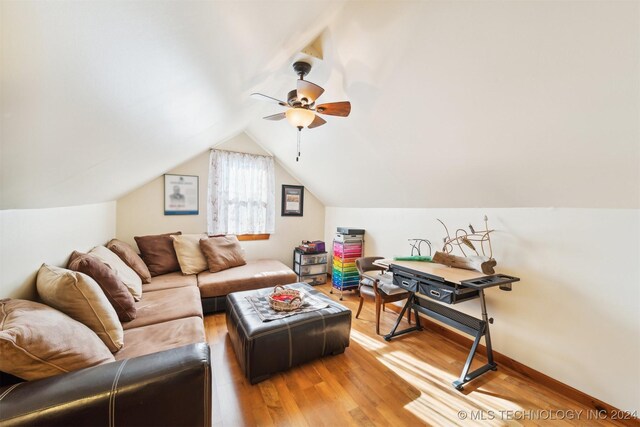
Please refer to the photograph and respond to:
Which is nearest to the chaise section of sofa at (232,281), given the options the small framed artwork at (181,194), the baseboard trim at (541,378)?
the small framed artwork at (181,194)

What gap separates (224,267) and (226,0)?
9.33 feet

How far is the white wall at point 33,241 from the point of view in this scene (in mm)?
1188

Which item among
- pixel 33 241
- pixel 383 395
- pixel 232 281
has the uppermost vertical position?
pixel 33 241

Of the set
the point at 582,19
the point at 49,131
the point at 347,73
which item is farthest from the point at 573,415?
the point at 49,131

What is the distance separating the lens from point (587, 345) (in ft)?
5.40

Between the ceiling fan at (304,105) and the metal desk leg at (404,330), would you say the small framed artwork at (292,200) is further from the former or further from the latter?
the metal desk leg at (404,330)

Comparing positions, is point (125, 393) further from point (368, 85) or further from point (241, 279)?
point (368, 85)

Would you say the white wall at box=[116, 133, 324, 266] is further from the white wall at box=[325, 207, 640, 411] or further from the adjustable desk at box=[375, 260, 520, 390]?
the white wall at box=[325, 207, 640, 411]

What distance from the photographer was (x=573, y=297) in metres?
1.70

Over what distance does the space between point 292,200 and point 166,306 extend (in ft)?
8.74

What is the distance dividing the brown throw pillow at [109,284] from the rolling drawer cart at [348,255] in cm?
256

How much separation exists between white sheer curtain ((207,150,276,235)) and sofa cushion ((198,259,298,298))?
84cm

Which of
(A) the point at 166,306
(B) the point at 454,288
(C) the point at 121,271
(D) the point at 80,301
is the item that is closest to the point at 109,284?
(D) the point at 80,301

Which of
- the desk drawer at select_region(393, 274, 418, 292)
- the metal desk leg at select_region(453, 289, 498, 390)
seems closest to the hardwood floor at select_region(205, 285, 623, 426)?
the metal desk leg at select_region(453, 289, 498, 390)
